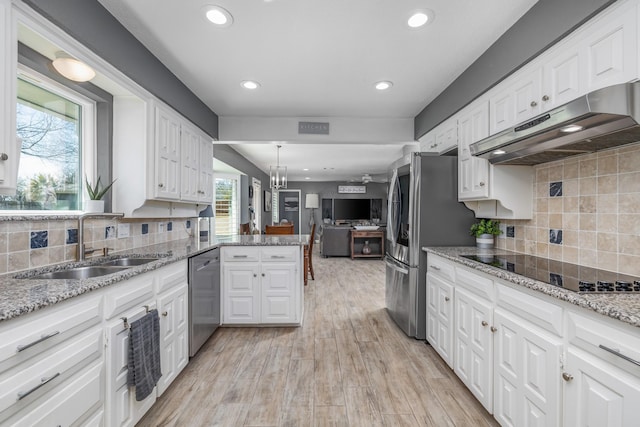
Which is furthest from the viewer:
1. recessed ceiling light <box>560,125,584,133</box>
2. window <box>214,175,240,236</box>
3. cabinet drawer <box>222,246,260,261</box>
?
window <box>214,175,240,236</box>

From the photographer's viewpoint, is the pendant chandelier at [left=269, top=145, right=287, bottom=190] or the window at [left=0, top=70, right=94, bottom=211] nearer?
the window at [left=0, top=70, right=94, bottom=211]

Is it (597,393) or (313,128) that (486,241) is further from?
(313,128)

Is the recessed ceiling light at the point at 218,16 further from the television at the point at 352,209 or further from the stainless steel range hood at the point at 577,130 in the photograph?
the television at the point at 352,209

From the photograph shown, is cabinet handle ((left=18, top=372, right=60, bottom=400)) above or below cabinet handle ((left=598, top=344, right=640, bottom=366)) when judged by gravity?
below

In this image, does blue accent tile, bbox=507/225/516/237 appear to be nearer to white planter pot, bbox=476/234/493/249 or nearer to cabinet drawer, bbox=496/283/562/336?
white planter pot, bbox=476/234/493/249

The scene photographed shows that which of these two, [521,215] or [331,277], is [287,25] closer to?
[521,215]

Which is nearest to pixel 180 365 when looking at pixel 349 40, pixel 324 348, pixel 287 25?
pixel 324 348

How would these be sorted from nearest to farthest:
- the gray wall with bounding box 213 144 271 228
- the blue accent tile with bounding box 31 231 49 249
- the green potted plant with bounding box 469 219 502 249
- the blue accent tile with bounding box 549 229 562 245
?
the blue accent tile with bounding box 31 231 49 249 → the blue accent tile with bounding box 549 229 562 245 → the green potted plant with bounding box 469 219 502 249 → the gray wall with bounding box 213 144 271 228

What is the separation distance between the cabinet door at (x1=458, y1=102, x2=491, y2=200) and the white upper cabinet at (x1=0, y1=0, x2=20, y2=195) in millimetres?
2762

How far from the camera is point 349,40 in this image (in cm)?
205

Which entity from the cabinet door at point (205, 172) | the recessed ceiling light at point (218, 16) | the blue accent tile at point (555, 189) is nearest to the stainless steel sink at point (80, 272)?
the cabinet door at point (205, 172)

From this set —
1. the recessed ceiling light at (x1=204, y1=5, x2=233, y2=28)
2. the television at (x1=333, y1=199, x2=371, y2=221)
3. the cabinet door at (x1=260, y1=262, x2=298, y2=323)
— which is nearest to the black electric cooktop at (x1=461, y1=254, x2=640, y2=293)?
the cabinet door at (x1=260, y1=262, x2=298, y2=323)

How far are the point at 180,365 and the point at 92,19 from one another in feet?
7.44

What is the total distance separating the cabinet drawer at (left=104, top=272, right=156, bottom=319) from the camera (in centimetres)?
137
